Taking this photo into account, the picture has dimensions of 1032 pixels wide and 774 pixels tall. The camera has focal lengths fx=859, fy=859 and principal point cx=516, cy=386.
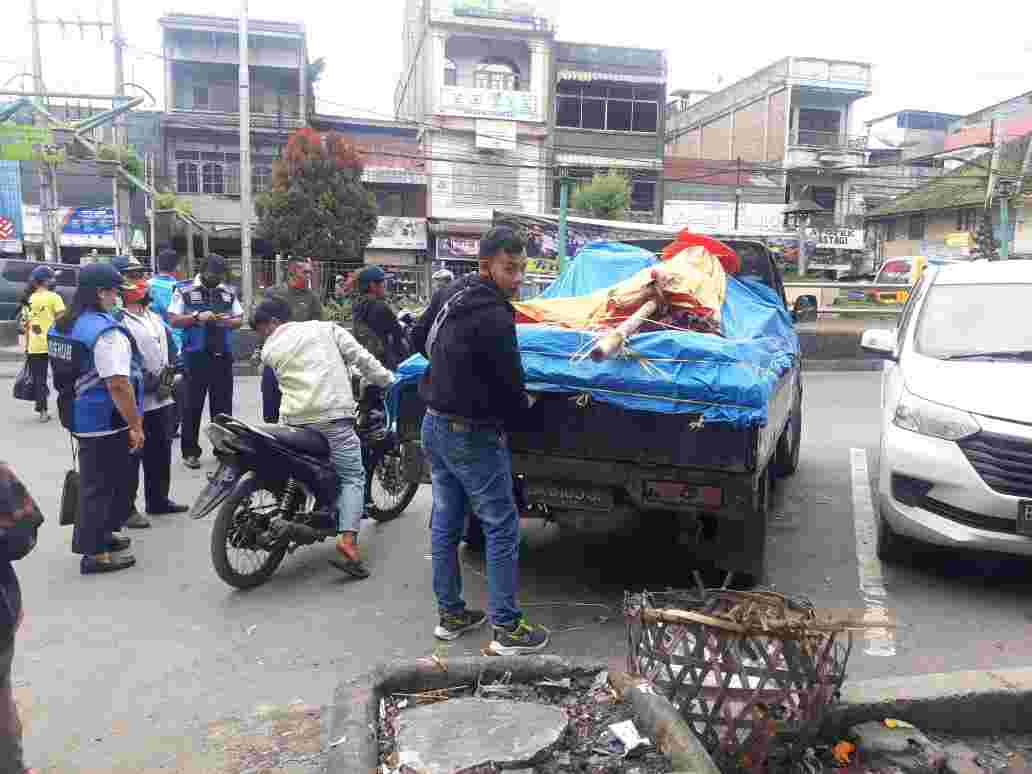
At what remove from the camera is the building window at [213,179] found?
99.9ft

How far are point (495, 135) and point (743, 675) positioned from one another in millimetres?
30773

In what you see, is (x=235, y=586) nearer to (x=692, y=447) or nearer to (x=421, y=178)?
(x=692, y=447)

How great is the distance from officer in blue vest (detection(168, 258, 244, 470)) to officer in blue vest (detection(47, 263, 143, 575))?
239 centimetres

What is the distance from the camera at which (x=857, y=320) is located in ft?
56.2

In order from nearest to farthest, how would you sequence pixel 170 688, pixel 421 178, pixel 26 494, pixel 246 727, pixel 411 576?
1. pixel 26 494
2. pixel 246 727
3. pixel 170 688
4. pixel 411 576
5. pixel 421 178

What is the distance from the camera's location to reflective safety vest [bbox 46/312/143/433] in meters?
4.82

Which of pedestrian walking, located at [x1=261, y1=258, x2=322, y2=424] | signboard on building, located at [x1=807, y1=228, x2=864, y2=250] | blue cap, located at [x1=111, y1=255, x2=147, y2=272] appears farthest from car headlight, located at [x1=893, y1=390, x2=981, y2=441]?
signboard on building, located at [x1=807, y1=228, x2=864, y2=250]

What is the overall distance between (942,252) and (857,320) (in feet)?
59.7

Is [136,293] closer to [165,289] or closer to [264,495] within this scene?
[165,289]

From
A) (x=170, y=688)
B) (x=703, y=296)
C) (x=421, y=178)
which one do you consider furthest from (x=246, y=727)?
(x=421, y=178)

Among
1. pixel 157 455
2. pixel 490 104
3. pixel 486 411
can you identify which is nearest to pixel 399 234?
pixel 490 104

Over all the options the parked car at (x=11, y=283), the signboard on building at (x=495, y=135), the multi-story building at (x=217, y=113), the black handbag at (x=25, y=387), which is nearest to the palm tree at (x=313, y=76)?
the multi-story building at (x=217, y=113)

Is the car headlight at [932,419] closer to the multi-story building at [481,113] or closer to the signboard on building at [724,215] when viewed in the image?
the multi-story building at [481,113]

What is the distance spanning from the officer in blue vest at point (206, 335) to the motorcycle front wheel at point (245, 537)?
2.81 metres
